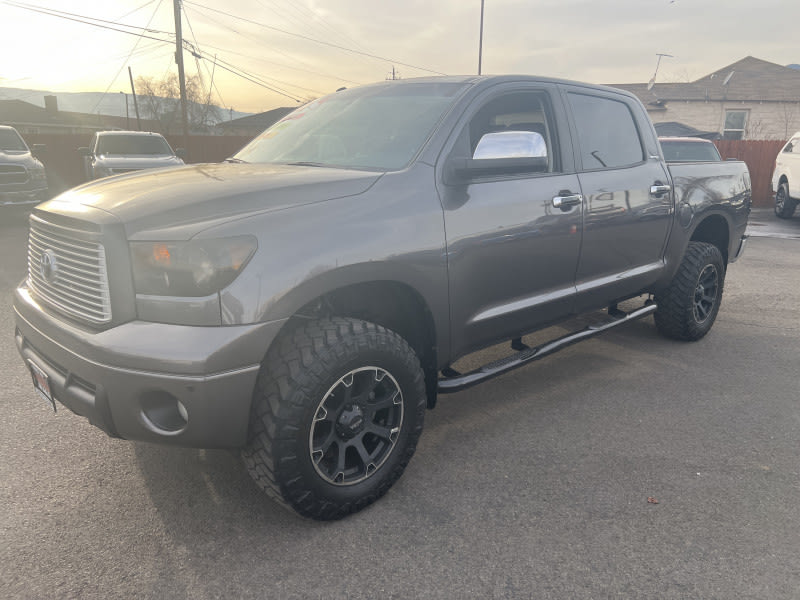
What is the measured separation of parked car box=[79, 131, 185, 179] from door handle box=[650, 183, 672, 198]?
10.2 metres

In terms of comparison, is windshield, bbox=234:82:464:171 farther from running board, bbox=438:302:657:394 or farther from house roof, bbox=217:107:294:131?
house roof, bbox=217:107:294:131

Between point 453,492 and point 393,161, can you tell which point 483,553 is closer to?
point 453,492

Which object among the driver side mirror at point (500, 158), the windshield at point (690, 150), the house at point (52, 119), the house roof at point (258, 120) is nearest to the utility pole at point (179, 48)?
the windshield at point (690, 150)

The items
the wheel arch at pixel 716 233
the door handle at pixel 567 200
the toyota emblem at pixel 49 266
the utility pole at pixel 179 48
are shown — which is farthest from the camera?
the utility pole at pixel 179 48

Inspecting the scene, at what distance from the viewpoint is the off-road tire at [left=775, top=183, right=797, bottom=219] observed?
14.6 metres

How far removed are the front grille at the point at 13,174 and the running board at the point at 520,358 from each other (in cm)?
1137

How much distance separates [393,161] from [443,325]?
804 millimetres

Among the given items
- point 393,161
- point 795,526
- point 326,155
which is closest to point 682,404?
point 795,526

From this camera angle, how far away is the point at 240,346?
80.9 inches

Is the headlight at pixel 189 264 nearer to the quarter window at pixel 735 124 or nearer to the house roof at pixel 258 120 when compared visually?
the quarter window at pixel 735 124

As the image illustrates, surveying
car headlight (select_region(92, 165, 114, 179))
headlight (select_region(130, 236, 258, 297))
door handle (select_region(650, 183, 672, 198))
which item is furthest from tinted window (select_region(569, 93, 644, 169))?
car headlight (select_region(92, 165, 114, 179))

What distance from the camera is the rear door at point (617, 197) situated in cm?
352

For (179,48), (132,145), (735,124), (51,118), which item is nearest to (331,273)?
(132,145)

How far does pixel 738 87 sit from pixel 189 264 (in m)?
33.6
